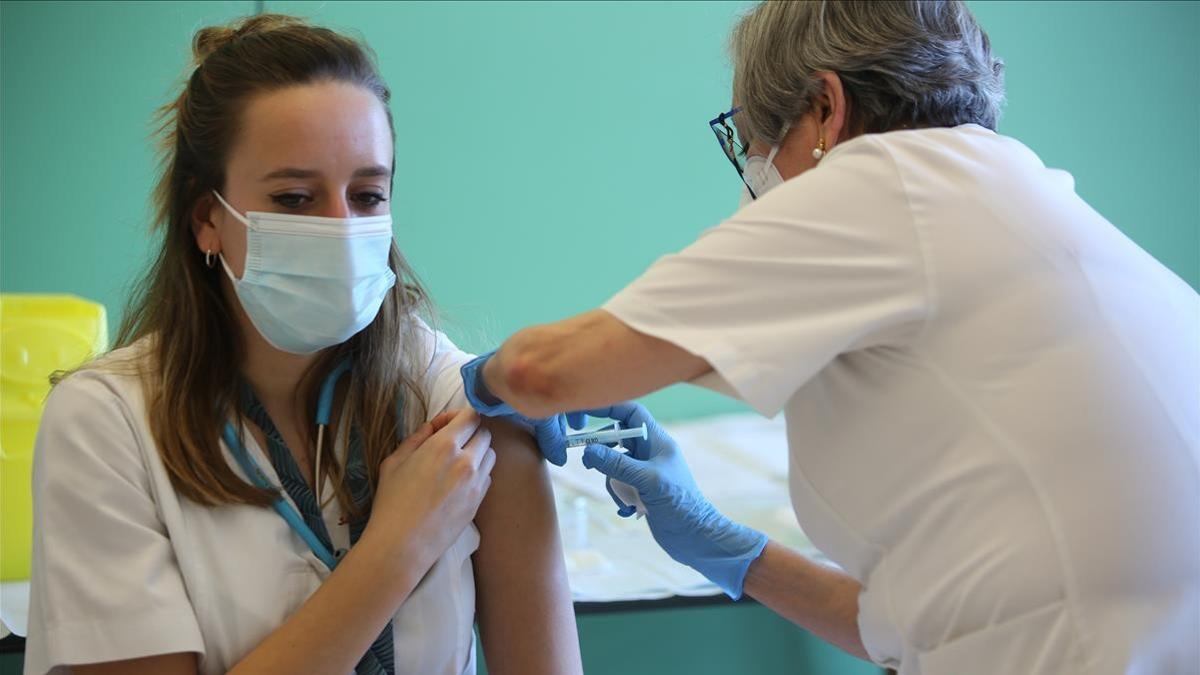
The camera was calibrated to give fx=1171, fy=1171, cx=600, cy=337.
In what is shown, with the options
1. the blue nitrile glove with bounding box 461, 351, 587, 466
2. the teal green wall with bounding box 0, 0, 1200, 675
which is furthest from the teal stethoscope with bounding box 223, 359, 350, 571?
the teal green wall with bounding box 0, 0, 1200, 675

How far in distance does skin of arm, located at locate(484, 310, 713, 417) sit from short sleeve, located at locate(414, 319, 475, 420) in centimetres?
39

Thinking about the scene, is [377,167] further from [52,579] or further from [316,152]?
[52,579]

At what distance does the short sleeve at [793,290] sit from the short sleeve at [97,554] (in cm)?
65

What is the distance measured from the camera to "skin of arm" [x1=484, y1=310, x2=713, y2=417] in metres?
1.16

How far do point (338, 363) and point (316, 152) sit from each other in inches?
12.4

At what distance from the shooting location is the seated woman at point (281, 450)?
53.8 inches

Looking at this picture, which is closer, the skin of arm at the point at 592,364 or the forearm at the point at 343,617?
the skin of arm at the point at 592,364

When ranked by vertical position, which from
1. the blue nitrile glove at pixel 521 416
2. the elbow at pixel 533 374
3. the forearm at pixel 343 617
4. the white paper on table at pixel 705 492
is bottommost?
the white paper on table at pixel 705 492

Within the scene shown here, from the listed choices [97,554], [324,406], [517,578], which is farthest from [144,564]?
[517,578]

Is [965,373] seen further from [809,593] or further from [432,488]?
[432,488]

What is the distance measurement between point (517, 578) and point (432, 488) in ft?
0.66

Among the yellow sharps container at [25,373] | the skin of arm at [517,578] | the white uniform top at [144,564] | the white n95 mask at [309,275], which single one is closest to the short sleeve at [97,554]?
the white uniform top at [144,564]

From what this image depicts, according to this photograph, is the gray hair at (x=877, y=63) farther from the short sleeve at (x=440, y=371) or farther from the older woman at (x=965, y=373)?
the short sleeve at (x=440, y=371)

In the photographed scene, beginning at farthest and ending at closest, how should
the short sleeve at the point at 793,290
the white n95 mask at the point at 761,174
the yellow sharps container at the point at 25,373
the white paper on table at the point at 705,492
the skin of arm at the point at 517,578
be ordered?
the white paper on table at the point at 705,492
the yellow sharps container at the point at 25,373
the skin of arm at the point at 517,578
the white n95 mask at the point at 761,174
the short sleeve at the point at 793,290
